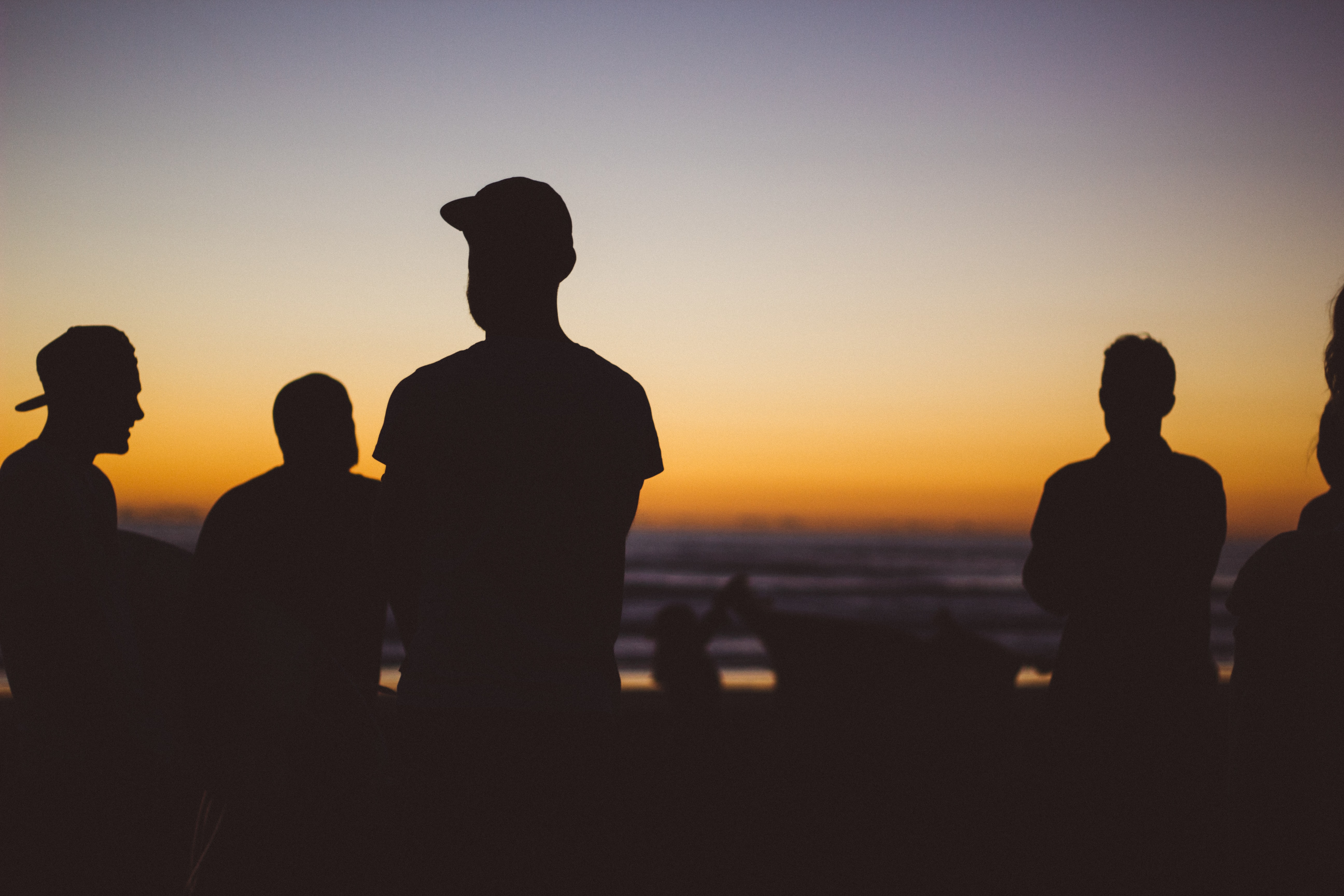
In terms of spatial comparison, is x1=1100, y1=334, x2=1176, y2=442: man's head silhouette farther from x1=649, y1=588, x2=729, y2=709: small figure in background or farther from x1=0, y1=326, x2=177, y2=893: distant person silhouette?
x1=649, y1=588, x2=729, y2=709: small figure in background

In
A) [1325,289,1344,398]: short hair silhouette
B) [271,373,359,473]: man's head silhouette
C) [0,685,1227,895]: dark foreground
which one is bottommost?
A: [0,685,1227,895]: dark foreground

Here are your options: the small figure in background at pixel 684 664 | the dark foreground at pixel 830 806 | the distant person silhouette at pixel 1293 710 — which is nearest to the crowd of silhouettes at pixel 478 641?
the distant person silhouette at pixel 1293 710

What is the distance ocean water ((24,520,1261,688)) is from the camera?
1820cm

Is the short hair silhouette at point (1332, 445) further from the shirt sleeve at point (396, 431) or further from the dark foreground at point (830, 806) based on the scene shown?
the shirt sleeve at point (396, 431)

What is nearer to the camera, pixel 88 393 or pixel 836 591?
pixel 88 393

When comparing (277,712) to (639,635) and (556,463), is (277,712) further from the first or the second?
(639,635)

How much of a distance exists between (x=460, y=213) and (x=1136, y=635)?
2039mm

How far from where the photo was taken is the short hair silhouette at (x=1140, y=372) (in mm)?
2527

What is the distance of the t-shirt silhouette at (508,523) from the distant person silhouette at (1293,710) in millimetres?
1005

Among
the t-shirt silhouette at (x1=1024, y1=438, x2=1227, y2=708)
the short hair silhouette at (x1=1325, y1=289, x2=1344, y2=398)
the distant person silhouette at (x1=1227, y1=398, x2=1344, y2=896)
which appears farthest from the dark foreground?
the short hair silhouette at (x1=1325, y1=289, x2=1344, y2=398)

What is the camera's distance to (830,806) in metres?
5.19

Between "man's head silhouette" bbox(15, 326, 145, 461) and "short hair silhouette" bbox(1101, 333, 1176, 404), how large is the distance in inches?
100

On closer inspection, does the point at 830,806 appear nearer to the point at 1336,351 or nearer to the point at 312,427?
the point at 312,427

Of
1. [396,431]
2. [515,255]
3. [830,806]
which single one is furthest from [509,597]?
[830,806]
